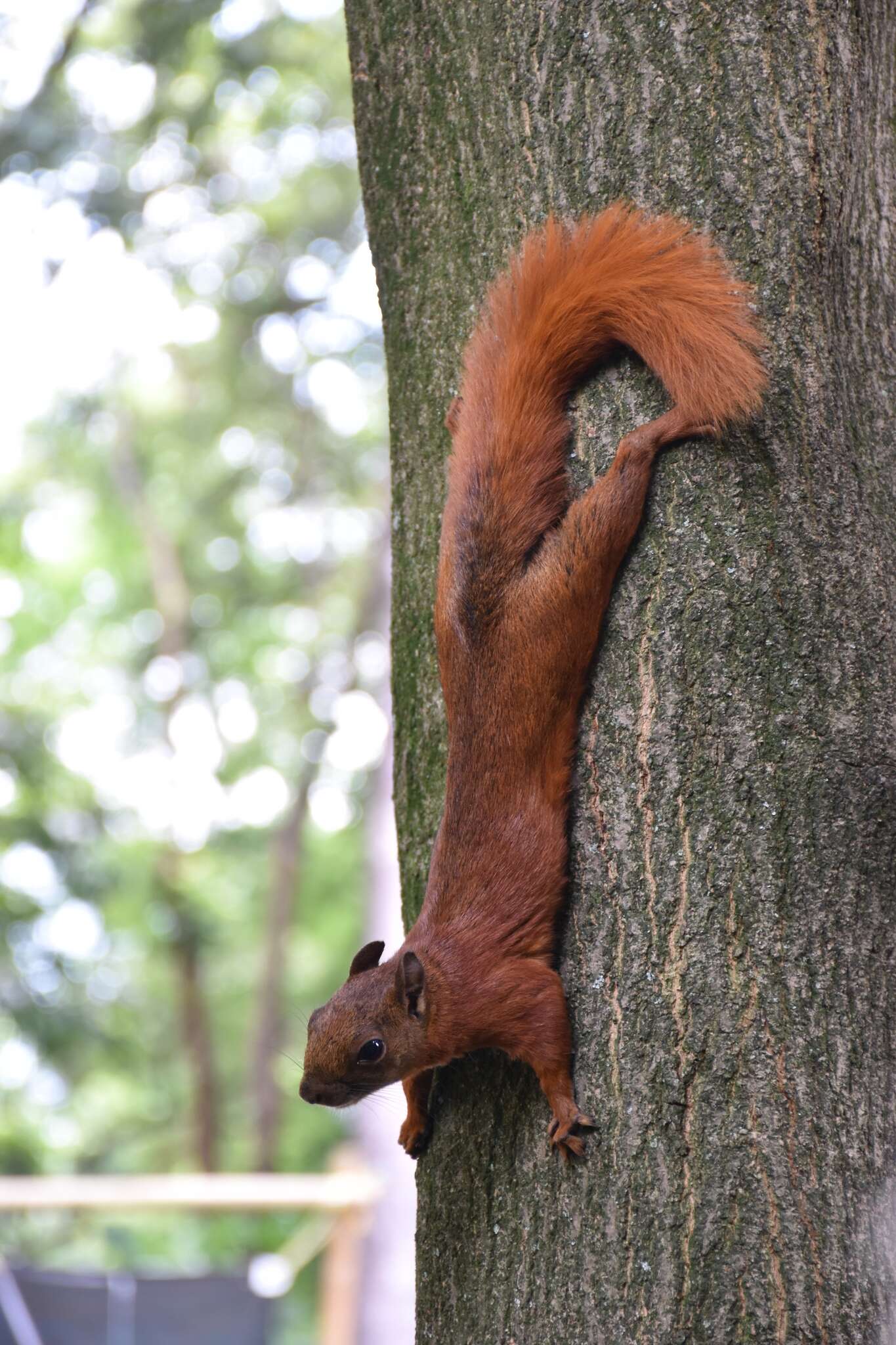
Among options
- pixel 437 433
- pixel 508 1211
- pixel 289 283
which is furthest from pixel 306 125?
pixel 508 1211

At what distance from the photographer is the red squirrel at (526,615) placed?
1586 millimetres

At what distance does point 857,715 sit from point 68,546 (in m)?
15.3

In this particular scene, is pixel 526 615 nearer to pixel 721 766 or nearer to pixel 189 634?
pixel 721 766

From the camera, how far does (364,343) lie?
43.5 feet

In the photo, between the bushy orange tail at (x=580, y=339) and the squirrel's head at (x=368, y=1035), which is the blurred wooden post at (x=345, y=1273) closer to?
the squirrel's head at (x=368, y=1035)

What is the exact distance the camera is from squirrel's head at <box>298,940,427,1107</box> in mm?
1707

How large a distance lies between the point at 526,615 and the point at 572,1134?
67 cm

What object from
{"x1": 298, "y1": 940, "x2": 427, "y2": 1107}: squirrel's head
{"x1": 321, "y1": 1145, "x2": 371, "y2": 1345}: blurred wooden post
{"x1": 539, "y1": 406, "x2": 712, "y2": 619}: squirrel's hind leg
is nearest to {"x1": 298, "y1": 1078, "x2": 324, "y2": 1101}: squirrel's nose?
{"x1": 298, "y1": 940, "x2": 427, "y2": 1107}: squirrel's head

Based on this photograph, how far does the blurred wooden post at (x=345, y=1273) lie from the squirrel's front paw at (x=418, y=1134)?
4.03 metres

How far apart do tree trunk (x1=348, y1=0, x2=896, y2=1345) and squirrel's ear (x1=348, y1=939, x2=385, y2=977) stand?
0.21 meters

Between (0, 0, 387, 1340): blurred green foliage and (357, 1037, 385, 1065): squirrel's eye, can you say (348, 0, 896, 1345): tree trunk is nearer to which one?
(357, 1037, 385, 1065): squirrel's eye

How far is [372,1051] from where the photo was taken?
1748 millimetres

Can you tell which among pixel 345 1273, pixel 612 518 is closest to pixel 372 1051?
pixel 612 518

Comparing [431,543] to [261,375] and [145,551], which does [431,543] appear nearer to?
[261,375]
